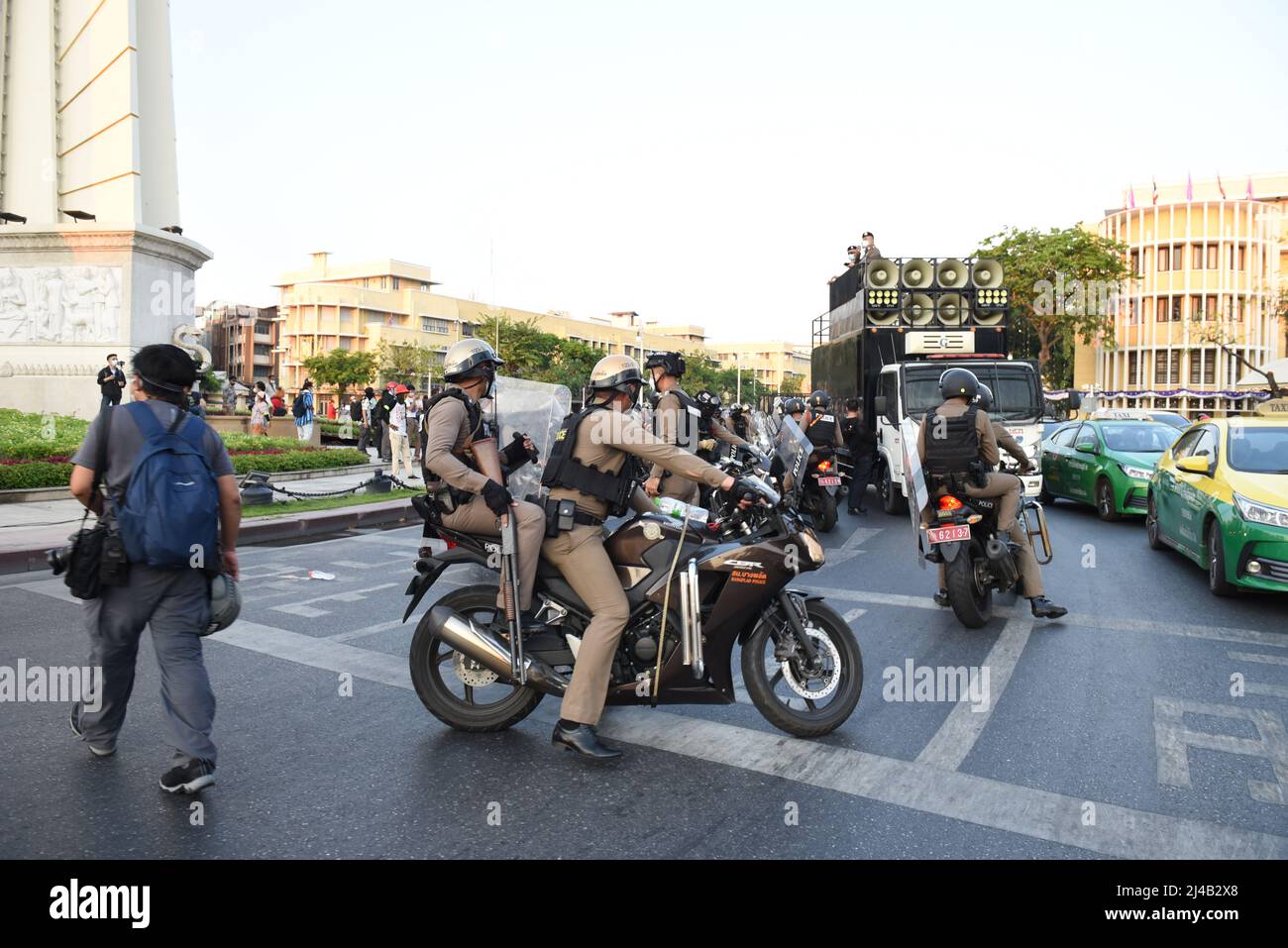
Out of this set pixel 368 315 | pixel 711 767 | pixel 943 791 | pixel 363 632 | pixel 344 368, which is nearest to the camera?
pixel 943 791

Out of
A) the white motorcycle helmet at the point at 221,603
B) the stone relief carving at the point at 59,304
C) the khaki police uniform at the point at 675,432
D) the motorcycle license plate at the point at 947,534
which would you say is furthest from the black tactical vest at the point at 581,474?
the stone relief carving at the point at 59,304

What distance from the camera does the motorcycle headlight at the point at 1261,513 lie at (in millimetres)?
7434

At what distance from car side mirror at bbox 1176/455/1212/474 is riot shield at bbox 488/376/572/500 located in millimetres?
5493

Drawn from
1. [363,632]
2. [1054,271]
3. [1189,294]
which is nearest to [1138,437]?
[363,632]

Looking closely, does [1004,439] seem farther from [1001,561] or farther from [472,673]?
[472,673]

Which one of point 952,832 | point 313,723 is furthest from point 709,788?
point 313,723

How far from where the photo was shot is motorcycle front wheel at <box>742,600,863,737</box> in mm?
4598

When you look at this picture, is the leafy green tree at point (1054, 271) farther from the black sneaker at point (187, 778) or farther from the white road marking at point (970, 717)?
the black sneaker at point (187, 778)

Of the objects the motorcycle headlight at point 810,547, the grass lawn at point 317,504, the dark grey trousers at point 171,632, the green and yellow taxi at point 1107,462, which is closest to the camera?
the dark grey trousers at point 171,632

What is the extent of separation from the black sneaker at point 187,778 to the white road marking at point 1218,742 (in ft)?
13.0

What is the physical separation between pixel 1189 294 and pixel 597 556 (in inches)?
3150

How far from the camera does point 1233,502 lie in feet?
25.7

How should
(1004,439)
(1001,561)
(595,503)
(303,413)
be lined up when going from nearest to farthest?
(595,503), (1001,561), (1004,439), (303,413)

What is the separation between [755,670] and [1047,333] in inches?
1936
